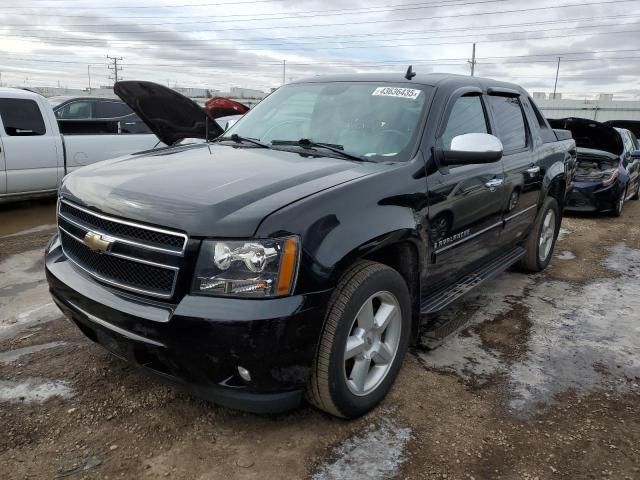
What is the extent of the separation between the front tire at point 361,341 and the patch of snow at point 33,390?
56.6 inches

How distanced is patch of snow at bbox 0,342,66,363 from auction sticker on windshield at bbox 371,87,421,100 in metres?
2.67

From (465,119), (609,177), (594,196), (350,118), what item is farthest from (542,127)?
(609,177)

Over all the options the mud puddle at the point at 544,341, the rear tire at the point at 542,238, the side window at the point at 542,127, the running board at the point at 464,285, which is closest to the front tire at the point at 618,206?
the rear tire at the point at 542,238

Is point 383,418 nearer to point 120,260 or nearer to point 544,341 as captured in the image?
point 120,260

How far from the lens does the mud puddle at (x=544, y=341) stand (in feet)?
10.8

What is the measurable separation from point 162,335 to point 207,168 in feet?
3.18

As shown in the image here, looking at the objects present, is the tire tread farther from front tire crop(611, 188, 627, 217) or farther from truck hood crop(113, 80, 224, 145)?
front tire crop(611, 188, 627, 217)

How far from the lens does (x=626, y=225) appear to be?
28.8ft

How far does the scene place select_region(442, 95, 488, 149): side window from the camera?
347cm

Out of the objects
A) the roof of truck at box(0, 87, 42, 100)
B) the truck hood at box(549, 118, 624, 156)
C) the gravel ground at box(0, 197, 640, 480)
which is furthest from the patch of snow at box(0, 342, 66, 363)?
the truck hood at box(549, 118, 624, 156)

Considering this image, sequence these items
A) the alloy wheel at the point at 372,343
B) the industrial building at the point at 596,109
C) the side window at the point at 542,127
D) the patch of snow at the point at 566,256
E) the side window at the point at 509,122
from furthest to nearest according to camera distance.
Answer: the industrial building at the point at 596,109 → the patch of snow at the point at 566,256 → the side window at the point at 542,127 → the side window at the point at 509,122 → the alloy wheel at the point at 372,343

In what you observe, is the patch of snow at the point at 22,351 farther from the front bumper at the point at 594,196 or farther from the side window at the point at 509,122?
the front bumper at the point at 594,196

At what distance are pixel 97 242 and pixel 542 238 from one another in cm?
450

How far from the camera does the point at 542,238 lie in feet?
18.1
